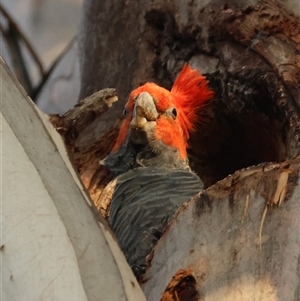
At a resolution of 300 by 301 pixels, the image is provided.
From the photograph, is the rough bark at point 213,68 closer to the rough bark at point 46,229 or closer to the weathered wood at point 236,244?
the weathered wood at point 236,244

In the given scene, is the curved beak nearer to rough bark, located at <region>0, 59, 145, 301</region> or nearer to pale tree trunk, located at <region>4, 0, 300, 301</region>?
pale tree trunk, located at <region>4, 0, 300, 301</region>

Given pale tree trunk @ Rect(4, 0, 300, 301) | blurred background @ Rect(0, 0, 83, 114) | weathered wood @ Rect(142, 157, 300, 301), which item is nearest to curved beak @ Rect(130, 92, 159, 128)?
pale tree trunk @ Rect(4, 0, 300, 301)

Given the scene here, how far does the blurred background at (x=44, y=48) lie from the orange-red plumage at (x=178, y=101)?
0.96 metres

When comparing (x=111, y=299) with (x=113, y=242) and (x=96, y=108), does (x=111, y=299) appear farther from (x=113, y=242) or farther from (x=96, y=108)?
(x=96, y=108)

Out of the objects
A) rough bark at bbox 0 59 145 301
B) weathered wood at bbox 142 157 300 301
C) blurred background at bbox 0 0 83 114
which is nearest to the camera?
rough bark at bbox 0 59 145 301

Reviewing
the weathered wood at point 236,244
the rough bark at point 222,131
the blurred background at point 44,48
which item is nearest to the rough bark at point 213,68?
the rough bark at point 222,131

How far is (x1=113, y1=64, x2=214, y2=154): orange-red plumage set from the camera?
1.48m

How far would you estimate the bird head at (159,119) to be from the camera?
4.76ft

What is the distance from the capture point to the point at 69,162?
699 mm

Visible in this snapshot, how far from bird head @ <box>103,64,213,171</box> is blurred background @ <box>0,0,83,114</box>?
98 centimetres

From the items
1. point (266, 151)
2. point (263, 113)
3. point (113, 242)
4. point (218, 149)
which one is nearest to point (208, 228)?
point (113, 242)

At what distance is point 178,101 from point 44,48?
1527mm

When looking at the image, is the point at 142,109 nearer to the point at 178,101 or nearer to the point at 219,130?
the point at 178,101

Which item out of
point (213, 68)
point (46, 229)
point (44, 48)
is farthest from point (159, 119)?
point (44, 48)
